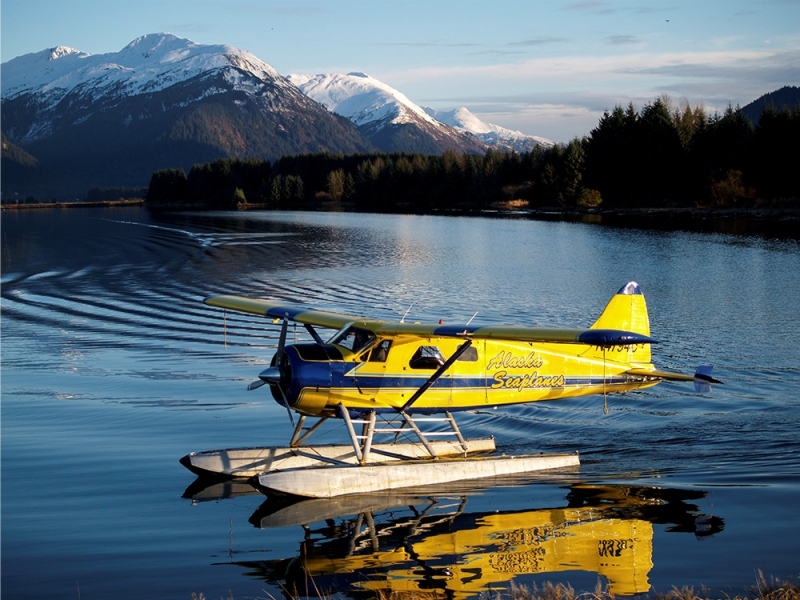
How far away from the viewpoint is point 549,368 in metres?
12.1

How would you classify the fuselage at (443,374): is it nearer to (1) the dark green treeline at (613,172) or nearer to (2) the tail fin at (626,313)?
(2) the tail fin at (626,313)

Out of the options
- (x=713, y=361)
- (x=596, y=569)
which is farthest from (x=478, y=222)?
(x=596, y=569)

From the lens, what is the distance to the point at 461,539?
360 inches

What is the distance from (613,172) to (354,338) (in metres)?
84.5

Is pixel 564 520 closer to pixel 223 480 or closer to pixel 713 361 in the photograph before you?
pixel 223 480

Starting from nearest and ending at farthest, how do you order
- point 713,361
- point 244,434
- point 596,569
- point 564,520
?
point 596,569
point 564,520
point 244,434
point 713,361

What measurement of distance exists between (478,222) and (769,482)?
214 feet

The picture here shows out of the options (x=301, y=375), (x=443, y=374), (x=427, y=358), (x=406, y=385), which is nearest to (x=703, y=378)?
(x=443, y=374)

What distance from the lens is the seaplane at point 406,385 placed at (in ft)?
34.1

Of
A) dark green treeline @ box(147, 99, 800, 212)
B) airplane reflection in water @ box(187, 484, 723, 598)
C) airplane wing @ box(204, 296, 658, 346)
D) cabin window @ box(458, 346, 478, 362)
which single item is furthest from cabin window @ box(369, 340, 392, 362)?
dark green treeline @ box(147, 99, 800, 212)

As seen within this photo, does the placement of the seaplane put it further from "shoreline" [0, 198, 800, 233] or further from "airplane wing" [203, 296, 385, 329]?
"shoreline" [0, 198, 800, 233]

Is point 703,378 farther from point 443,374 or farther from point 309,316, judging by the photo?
point 309,316

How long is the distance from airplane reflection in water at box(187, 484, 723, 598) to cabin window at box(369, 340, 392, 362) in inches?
70.9

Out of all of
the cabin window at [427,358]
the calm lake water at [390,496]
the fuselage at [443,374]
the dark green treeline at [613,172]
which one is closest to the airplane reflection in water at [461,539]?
the calm lake water at [390,496]
